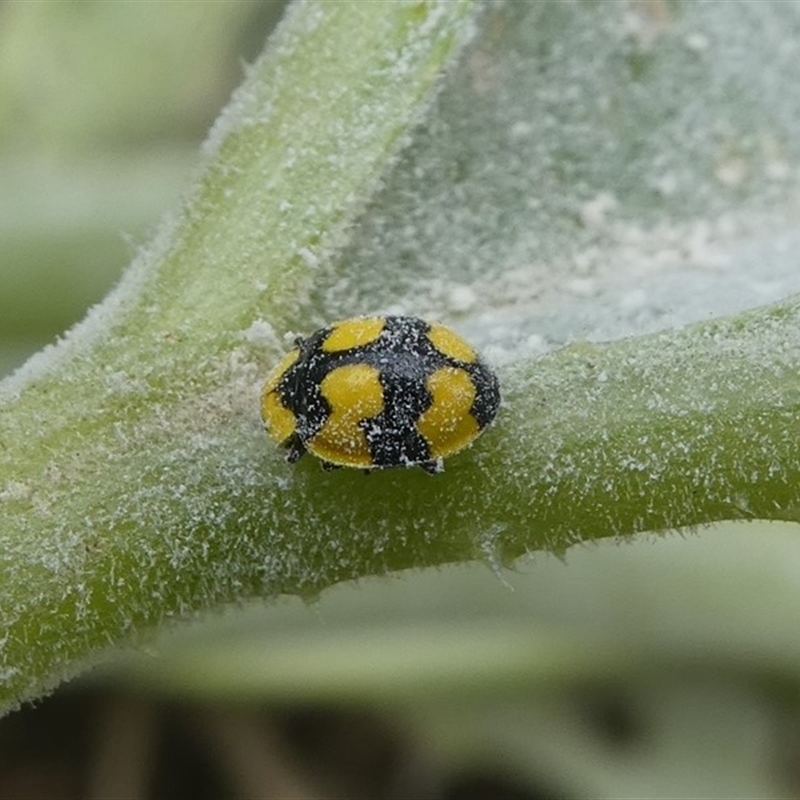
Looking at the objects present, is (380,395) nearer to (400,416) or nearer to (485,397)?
(400,416)

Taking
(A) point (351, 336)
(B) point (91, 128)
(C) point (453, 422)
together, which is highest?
(B) point (91, 128)

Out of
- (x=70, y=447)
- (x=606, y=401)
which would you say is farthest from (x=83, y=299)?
(x=606, y=401)

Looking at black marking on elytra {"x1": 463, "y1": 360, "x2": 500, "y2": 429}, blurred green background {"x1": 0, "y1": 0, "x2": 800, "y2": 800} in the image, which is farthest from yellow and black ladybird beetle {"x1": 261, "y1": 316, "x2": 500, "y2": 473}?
blurred green background {"x1": 0, "y1": 0, "x2": 800, "y2": 800}

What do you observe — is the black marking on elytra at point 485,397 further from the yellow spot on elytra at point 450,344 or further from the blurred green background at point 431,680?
the blurred green background at point 431,680

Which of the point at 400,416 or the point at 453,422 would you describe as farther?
the point at 400,416

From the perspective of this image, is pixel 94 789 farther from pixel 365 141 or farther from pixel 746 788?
pixel 365 141

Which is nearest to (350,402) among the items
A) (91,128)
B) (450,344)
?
(450,344)

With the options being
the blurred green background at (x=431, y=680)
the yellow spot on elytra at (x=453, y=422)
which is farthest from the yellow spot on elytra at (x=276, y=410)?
the blurred green background at (x=431, y=680)
